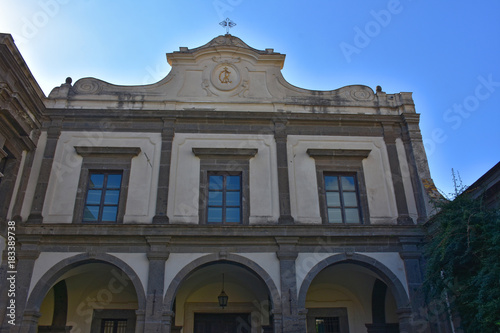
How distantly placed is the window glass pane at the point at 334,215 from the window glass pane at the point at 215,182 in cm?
287

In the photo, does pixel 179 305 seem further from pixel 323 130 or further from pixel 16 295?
pixel 323 130

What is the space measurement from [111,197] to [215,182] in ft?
8.67

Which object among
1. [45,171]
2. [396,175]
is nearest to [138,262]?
[45,171]

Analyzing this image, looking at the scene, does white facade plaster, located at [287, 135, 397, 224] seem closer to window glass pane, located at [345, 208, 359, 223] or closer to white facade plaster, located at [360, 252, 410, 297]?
window glass pane, located at [345, 208, 359, 223]

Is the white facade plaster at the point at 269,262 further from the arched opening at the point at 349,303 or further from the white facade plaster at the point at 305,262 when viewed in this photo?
the arched opening at the point at 349,303

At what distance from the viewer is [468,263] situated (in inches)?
328

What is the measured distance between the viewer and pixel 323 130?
38.7 ft

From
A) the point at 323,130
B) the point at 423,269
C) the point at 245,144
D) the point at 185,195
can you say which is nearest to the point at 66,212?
the point at 185,195

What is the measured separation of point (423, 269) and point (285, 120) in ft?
16.6

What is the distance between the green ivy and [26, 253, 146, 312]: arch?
20.1 feet

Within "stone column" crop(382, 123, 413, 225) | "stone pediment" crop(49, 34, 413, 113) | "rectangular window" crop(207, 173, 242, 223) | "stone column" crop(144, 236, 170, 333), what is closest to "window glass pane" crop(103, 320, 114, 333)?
"stone column" crop(144, 236, 170, 333)

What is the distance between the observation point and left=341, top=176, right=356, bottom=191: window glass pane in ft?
37.2

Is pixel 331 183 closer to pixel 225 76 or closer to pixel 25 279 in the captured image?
pixel 225 76

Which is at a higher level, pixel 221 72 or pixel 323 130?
pixel 221 72
